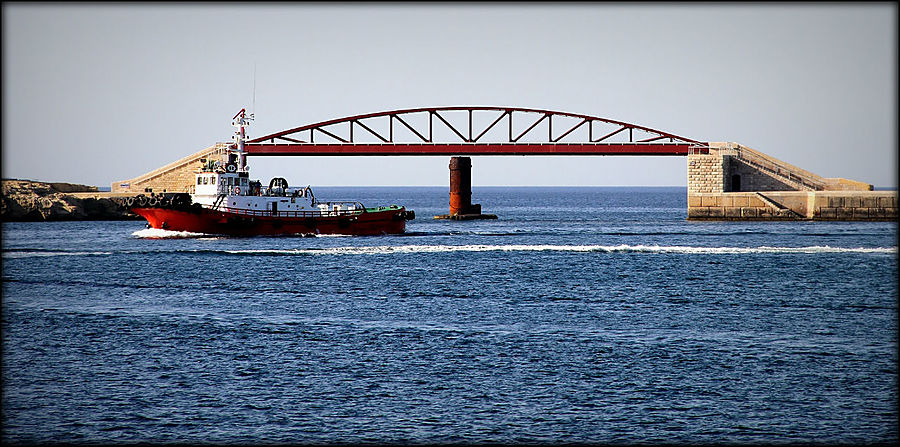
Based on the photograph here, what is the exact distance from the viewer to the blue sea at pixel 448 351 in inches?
752

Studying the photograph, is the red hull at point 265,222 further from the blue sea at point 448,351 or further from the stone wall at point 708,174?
the stone wall at point 708,174

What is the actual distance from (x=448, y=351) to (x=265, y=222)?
47.1 metres

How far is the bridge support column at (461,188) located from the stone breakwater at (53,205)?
3799cm

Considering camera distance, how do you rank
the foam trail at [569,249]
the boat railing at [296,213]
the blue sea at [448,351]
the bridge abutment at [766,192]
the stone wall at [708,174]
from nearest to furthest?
the blue sea at [448,351], the foam trail at [569,249], the boat railing at [296,213], the bridge abutment at [766,192], the stone wall at [708,174]

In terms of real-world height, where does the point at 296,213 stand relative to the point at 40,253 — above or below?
above

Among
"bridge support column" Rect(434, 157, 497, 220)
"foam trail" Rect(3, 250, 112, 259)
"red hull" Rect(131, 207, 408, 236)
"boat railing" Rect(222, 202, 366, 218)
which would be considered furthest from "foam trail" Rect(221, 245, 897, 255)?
"bridge support column" Rect(434, 157, 497, 220)

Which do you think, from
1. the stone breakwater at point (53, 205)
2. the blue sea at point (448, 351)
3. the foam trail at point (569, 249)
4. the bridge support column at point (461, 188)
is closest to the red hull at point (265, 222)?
the foam trail at point (569, 249)

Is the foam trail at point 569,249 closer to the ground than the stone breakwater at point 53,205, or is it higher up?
closer to the ground

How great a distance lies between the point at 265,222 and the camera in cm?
7069

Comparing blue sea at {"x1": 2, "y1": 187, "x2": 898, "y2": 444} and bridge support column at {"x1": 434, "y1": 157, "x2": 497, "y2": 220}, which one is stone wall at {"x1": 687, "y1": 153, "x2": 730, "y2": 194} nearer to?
bridge support column at {"x1": 434, "y1": 157, "x2": 497, "y2": 220}

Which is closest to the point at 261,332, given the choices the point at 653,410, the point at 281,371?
the point at 281,371

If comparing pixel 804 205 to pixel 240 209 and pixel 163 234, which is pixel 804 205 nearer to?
pixel 240 209

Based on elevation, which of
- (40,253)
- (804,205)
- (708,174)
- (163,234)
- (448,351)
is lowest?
(448,351)

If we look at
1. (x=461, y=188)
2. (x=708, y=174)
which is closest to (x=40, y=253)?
(x=461, y=188)
